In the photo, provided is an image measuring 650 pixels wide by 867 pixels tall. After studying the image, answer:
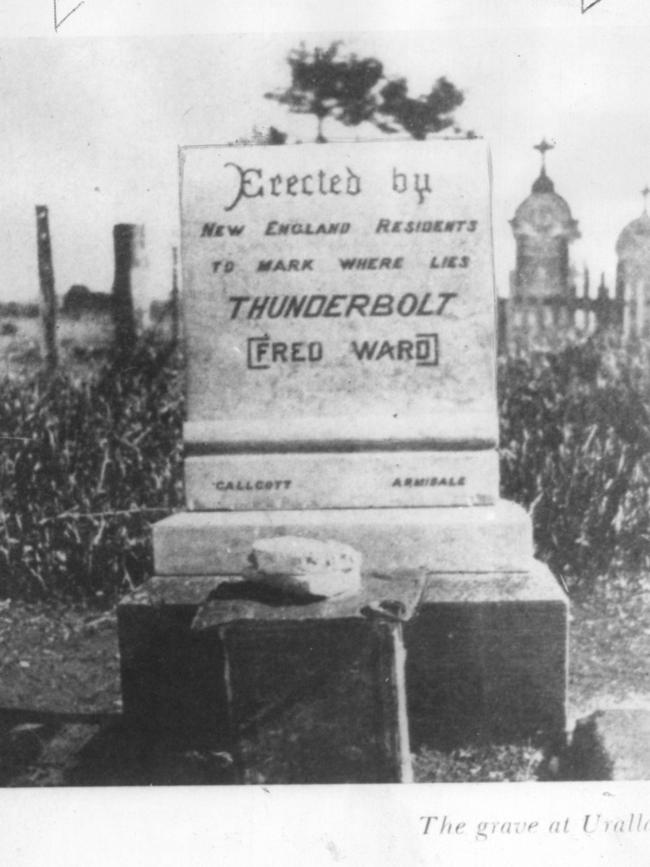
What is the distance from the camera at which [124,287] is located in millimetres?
4082

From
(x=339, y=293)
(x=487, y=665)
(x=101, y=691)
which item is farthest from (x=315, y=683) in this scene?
(x=339, y=293)

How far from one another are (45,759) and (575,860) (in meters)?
1.69

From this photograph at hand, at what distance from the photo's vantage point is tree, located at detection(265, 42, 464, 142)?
354 cm

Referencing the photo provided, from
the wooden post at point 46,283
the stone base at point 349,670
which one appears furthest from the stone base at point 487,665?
the wooden post at point 46,283

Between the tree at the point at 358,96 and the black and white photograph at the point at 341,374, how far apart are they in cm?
1

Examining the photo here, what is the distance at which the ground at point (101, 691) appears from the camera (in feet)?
11.3

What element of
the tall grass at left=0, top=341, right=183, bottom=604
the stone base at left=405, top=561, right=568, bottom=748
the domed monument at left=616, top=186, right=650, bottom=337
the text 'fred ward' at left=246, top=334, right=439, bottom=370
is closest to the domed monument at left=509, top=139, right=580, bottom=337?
the domed monument at left=616, top=186, right=650, bottom=337

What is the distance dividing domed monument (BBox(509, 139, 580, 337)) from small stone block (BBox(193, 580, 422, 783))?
1.39 metres

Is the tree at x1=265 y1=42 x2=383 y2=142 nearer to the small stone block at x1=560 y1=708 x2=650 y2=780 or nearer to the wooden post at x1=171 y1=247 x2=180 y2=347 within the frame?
the wooden post at x1=171 y1=247 x2=180 y2=347

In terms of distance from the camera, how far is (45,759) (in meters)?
3.51

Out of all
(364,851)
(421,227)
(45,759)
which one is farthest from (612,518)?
(45,759)

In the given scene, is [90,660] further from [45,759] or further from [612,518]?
[612,518]

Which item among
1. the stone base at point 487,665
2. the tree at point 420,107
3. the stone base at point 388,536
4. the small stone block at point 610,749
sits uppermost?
the tree at point 420,107

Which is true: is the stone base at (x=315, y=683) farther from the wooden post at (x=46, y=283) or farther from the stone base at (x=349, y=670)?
the wooden post at (x=46, y=283)
